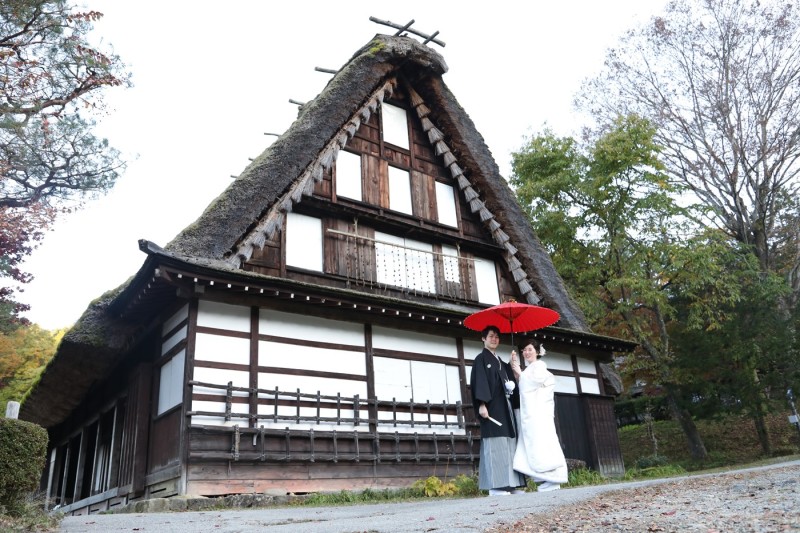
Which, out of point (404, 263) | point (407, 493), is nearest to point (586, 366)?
point (404, 263)

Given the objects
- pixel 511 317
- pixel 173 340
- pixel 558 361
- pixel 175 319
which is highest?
pixel 175 319

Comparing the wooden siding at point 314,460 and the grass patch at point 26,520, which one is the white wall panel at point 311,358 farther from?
the grass patch at point 26,520

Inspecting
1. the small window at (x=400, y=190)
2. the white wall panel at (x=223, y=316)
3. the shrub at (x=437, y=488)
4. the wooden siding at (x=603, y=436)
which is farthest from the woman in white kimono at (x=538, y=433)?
the small window at (x=400, y=190)

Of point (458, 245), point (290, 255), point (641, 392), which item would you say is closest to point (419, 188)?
point (458, 245)

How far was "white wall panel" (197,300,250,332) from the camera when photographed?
32.7ft

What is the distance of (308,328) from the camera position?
10.9 metres

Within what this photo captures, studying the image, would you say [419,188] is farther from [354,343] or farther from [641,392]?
[641,392]

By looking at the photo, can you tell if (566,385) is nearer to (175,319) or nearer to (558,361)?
(558,361)

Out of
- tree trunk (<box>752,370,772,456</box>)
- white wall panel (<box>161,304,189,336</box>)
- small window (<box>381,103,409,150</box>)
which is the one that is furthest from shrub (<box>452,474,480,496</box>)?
tree trunk (<box>752,370,772,456</box>)

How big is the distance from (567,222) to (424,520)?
1750 centimetres

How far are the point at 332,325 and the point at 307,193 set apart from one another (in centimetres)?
250

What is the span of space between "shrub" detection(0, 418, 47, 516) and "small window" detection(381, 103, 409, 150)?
10202mm

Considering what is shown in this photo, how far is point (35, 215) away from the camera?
16469 millimetres

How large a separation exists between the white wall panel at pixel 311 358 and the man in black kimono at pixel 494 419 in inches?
126
